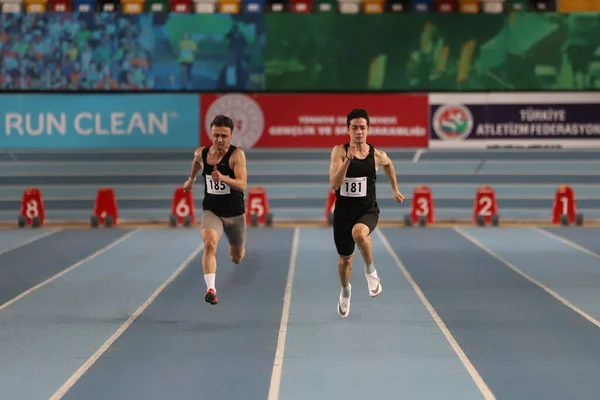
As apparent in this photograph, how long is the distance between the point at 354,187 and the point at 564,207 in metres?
11.2

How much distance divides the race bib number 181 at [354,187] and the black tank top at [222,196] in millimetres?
1250

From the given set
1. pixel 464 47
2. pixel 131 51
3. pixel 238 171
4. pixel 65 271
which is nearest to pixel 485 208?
pixel 464 47

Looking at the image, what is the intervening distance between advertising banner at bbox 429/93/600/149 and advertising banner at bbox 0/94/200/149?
5.09 m

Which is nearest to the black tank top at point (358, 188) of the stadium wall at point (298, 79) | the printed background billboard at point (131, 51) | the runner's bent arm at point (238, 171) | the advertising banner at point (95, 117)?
the runner's bent arm at point (238, 171)

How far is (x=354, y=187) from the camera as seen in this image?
9867 mm

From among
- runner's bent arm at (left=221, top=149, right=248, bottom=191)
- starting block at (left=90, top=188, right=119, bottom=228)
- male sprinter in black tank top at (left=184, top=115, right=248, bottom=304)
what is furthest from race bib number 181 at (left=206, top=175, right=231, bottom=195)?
starting block at (left=90, top=188, right=119, bottom=228)

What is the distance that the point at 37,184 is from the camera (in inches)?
883

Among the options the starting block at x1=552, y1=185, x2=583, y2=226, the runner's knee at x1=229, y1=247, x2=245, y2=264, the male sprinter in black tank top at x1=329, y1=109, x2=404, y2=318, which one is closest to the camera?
the male sprinter in black tank top at x1=329, y1=109, x2=404, y2=318

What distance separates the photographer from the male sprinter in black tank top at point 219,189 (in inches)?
404

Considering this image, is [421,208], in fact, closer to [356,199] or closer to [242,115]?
[242,115]

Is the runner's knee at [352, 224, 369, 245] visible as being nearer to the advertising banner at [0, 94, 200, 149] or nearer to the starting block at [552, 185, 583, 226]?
the starting block at [552, 185, 583, 226]

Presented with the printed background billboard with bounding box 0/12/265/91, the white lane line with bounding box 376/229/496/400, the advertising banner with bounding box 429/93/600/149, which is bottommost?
the white lane line with bounding box 376/229/496/400

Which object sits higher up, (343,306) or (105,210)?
(105,210)

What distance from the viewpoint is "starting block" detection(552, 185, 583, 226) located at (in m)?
19.9
